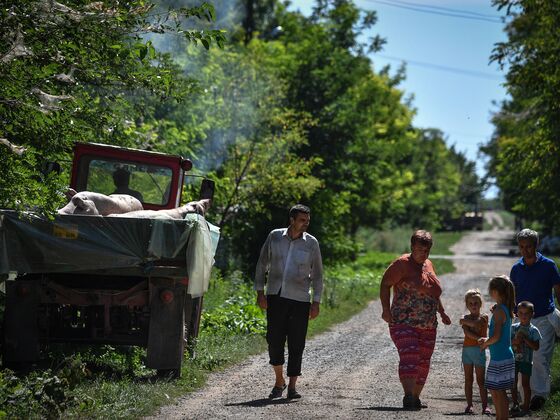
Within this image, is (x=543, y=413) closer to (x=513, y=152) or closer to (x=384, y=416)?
(x=384, y=416)

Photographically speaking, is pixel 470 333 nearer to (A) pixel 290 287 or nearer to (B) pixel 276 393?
(A) pixel 290 287

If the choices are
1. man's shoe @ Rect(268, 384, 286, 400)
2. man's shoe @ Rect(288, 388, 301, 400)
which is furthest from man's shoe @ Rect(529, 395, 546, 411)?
man's shoe @ Rect(268, 384, 286, 400)

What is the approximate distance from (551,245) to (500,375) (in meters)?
52.8

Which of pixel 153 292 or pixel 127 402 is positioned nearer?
pixel 127 402

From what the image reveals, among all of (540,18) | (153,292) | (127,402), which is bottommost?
(127,402)

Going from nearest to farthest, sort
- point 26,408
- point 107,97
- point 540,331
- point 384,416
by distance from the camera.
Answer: point 26,408
point 384,416
point 540,331
point 107,97

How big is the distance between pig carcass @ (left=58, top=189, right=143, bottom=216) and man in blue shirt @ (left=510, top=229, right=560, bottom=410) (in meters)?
4.19

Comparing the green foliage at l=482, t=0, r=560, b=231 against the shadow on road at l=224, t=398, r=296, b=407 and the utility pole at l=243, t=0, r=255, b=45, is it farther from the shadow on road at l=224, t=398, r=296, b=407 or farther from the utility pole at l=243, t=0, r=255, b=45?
the utility pole at l=243, t=0, r=255, b=45

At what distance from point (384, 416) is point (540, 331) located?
6.25 feet

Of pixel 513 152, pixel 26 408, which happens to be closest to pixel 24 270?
pixel 26 408

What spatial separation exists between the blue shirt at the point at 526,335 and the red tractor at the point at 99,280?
312cm

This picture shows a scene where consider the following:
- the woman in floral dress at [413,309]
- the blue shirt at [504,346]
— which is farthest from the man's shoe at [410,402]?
the blue shirt at [504,346]

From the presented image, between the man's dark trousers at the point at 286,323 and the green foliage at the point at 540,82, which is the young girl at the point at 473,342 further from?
the green foliage at the point at 540,82

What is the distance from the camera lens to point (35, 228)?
9805mm
